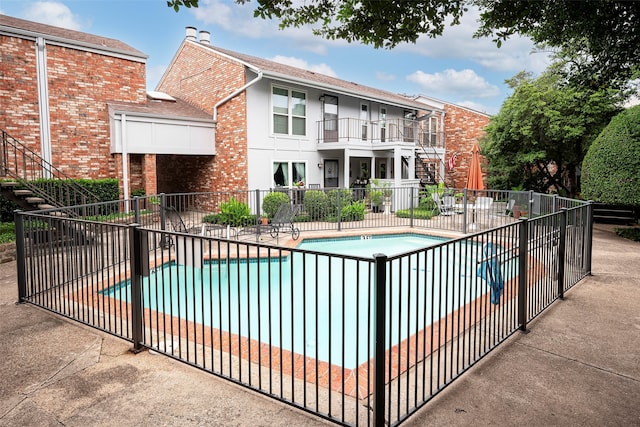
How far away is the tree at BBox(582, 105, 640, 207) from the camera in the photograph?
10.7 m

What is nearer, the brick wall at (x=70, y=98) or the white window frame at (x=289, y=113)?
the brick wall at (x=70, y=98)

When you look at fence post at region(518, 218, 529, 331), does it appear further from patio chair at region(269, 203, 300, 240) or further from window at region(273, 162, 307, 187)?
window at region(273, 162, 307, 187)

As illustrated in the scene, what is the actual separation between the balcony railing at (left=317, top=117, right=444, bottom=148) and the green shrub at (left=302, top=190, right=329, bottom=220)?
515cm

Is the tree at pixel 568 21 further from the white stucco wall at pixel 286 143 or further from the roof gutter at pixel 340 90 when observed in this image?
the white stucco wall at pixel 286 143

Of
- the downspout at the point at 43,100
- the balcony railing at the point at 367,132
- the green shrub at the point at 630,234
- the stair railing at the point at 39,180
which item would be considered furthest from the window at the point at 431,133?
the downspout at the point at 43,100

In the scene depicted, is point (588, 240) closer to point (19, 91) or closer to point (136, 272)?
point (136, 272)

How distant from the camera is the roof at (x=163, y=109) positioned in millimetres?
14586

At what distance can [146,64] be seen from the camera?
1616cm

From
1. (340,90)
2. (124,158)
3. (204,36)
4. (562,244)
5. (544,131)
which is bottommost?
(562,244)

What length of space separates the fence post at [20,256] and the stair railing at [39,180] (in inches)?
182

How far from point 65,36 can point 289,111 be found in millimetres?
8329

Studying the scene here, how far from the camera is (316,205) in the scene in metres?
13.9

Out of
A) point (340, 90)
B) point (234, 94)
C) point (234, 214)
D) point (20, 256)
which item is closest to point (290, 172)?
point (234, 94)

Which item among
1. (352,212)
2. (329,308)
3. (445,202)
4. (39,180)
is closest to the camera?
(329,308)
